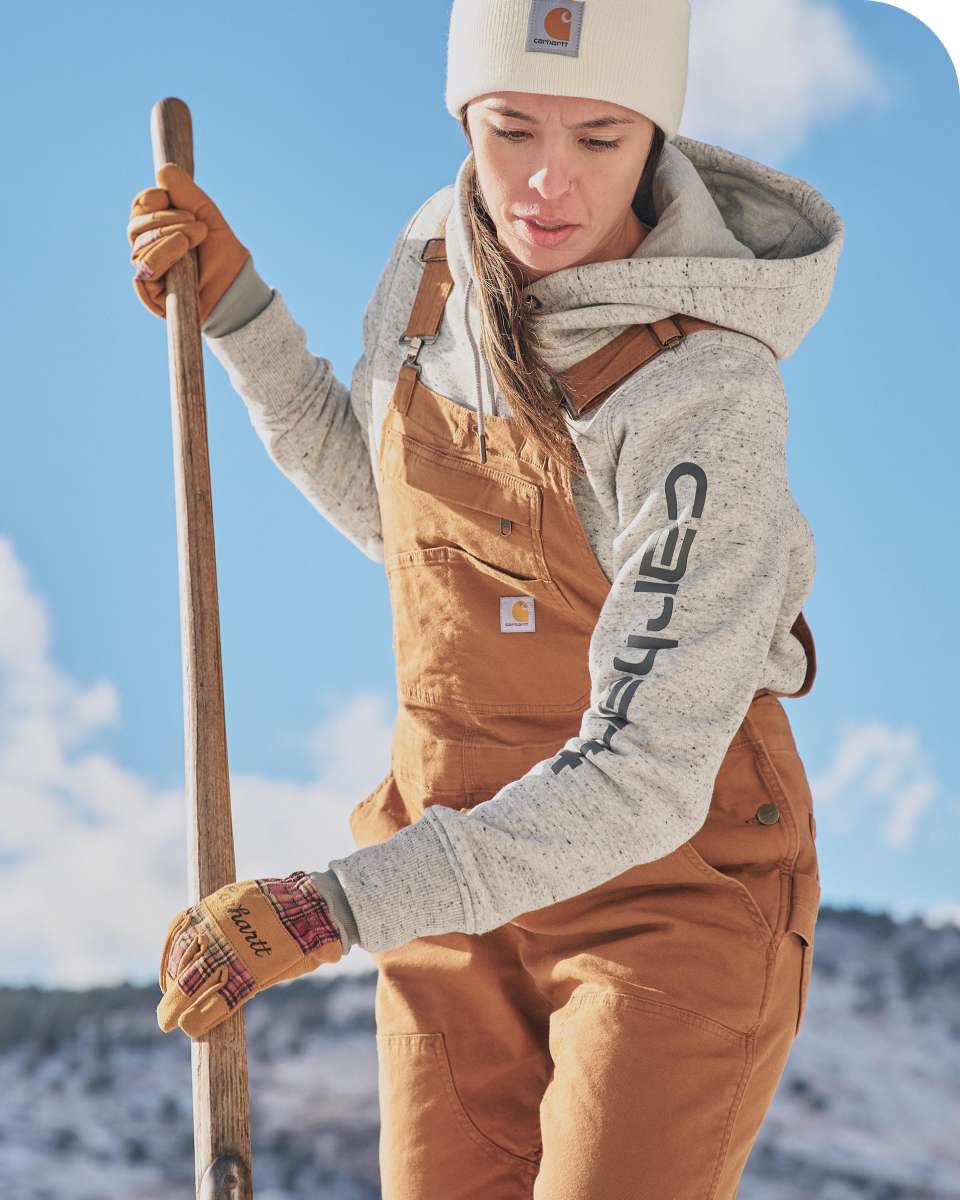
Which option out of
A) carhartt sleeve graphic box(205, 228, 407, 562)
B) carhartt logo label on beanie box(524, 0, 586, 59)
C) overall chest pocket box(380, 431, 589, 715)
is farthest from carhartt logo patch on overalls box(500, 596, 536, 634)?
carhartt logo label on beanie box(524, 0, 586, 59)

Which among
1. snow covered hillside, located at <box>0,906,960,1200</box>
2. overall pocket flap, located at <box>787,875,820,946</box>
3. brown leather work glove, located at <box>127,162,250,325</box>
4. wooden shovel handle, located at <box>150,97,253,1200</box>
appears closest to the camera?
wooden shovel handle, located at <box>150,97,253,1200</box>

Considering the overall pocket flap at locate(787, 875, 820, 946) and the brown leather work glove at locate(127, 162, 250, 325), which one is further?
the brown leather work glove at locate(127, 162, 250, 325)

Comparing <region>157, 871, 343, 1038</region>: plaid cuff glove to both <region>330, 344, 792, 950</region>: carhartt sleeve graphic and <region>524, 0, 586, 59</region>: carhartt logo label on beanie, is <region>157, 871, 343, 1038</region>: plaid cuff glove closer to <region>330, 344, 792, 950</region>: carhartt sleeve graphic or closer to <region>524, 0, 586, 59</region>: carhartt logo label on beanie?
<region>330, 344, 792, 950</region>: carhartt sleeve graphic

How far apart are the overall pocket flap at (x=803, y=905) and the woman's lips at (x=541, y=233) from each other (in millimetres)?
841

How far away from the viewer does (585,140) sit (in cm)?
180

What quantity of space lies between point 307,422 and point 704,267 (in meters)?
0.73

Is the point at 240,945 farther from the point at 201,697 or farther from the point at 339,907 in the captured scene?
the point at 201,697

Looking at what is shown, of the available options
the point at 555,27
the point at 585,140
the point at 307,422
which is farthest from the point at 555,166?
the point at 307,422

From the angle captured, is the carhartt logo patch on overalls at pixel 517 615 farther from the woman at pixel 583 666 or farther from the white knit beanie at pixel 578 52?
the white knit beanie at pixel 578 52

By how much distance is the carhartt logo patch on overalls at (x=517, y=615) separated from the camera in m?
1.91

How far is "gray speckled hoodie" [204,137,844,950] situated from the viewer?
1606 mm

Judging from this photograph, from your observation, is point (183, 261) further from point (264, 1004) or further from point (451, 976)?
point (264, 1004)

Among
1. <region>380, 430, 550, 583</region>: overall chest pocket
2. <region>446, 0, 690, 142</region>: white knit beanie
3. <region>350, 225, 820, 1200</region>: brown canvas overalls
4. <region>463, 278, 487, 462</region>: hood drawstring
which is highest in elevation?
<region>446, 0, 690, 142</region>: white knit beanie

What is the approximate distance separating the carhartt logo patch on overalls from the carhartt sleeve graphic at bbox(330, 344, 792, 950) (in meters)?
0.17
